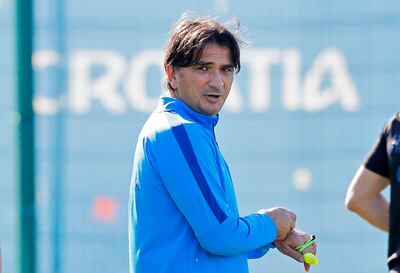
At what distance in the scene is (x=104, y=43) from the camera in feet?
16.7

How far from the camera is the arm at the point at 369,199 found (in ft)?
12.5

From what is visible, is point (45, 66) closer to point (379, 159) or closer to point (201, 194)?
point (379, 159)

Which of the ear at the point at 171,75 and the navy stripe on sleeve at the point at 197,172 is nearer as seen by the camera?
the navy stripe on sleeve at the point at 197,172

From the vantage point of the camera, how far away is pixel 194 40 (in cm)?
286

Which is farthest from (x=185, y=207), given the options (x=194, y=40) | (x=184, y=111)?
(x=194, y=40)

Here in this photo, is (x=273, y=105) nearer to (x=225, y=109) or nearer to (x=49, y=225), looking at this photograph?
(x=225, y=109)

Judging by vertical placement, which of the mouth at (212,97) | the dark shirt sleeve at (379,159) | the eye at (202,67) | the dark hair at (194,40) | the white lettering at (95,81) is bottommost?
the dark shirt sleeve at (379,159)

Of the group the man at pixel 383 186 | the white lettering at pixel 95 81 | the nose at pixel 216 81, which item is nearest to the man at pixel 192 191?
the nose at pixel 216 81

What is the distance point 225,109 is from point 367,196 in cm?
131

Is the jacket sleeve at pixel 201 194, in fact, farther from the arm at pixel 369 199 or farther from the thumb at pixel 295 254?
the arm at pixel 369 199

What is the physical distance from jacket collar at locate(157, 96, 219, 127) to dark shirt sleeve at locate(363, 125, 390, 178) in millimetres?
1014

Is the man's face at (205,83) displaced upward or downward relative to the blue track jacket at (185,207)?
upward

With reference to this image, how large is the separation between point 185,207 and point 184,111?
0.30 metres

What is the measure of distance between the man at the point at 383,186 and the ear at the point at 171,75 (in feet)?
3.24
